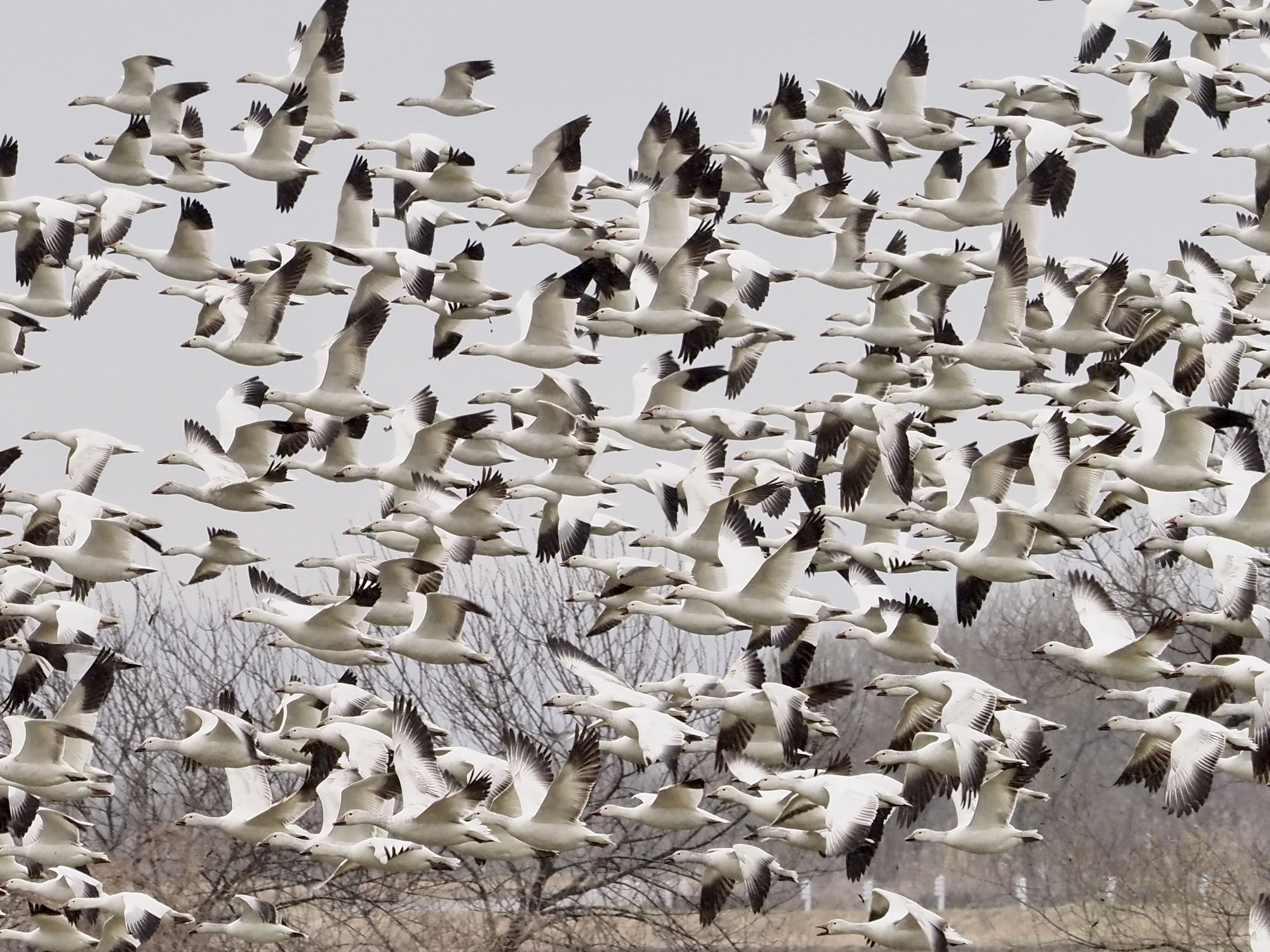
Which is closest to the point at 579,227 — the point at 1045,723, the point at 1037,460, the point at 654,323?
the point at 654,323

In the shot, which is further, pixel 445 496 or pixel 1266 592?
pixel 1266 592

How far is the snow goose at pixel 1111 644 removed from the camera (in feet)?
46.7

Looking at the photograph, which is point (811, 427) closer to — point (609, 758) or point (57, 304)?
point (57, 304)

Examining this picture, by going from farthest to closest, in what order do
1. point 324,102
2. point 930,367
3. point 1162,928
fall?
1. point 1162,928
2. point 324,102
3. point 930,367

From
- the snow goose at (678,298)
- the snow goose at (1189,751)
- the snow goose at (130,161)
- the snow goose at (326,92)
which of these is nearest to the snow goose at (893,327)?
the snow goose at (678,298)

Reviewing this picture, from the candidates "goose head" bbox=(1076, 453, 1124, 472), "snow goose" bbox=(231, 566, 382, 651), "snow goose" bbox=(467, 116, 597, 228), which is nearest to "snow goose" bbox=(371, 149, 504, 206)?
"snow goose" bbox=(467, 116, 597, 228)

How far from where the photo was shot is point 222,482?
16.6 m

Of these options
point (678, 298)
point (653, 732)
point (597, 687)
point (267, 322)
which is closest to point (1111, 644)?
point (653, 732)

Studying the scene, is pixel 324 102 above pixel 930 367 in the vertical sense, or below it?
above

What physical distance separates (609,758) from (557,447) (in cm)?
1118

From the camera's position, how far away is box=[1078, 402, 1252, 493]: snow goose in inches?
559

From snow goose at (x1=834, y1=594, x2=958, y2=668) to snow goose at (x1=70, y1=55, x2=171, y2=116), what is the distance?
890cm

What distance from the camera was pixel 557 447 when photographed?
655 inches

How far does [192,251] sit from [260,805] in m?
4.91
